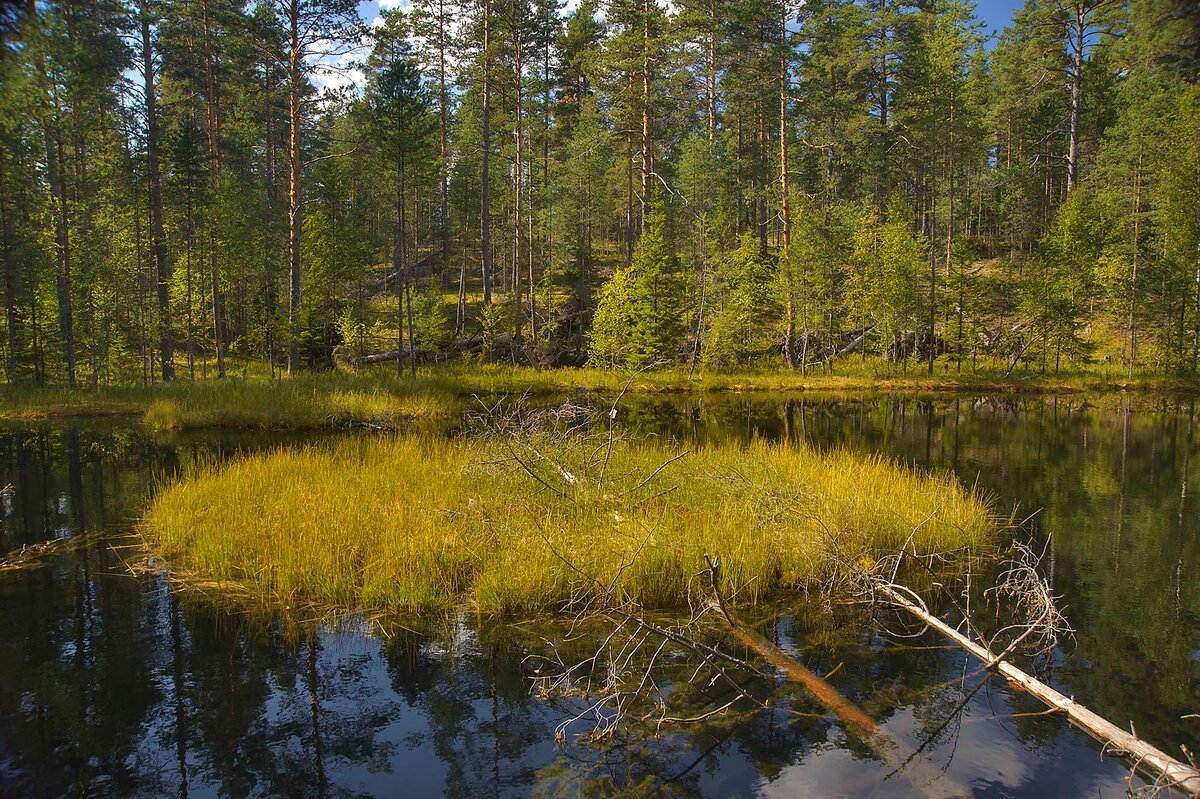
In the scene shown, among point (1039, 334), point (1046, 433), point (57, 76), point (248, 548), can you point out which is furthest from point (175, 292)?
point (1039, 334)

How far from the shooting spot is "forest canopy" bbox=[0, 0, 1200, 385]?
1096 inches

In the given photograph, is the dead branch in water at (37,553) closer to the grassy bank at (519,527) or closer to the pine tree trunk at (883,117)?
the grassy bank at (519,527)

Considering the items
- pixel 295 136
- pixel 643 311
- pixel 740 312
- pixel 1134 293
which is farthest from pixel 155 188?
pixel 1134 293

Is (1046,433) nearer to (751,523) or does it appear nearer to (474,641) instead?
(751,523)

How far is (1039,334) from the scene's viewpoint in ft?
118

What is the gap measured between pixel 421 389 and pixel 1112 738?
22.2 m

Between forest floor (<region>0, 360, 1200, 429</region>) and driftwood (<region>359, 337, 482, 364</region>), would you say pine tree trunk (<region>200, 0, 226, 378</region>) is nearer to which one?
forest floor (<region>0, 360, 1200, 429</region>)

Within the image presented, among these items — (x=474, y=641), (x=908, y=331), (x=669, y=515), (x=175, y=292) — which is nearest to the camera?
(x=474, y=641)

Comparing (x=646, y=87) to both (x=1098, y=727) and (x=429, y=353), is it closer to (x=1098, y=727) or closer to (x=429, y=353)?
(x=429, y=353)

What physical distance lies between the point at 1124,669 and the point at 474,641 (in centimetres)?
603

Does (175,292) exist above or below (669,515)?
above

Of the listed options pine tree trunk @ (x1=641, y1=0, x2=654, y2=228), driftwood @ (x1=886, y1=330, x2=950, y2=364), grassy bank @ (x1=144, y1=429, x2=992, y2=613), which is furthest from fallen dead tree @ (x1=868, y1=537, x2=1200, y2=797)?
driftwood @ (x1=886, y1=330, x2=950, y2=364)

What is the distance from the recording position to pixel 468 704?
5.76m

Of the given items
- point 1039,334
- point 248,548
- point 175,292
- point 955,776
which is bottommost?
point 955,776
